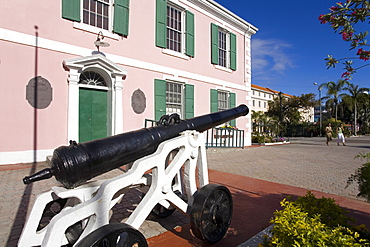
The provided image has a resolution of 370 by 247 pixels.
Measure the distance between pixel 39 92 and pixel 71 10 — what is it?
2.89 metres

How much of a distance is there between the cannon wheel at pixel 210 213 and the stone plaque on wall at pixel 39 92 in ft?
21.0

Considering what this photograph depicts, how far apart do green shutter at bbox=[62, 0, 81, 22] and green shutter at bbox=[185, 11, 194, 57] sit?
4.95m

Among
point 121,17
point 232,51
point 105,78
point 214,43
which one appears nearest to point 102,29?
point 121,17

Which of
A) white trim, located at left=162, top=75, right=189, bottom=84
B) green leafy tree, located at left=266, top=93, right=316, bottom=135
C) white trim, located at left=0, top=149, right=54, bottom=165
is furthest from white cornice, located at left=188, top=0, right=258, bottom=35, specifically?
green leafy tree, located at left=266, top=93, right=316, bottom=135

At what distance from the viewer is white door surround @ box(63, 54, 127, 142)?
7434 millimetres

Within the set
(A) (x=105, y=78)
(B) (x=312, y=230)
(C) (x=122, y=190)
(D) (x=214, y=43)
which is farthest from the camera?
(D) (x=214, y=43)

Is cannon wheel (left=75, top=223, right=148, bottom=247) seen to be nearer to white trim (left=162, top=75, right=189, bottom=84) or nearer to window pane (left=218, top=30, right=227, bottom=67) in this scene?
white trim (left=162, top=75, right=189, bottom=84)

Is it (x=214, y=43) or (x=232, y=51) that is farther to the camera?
(x=232, y=51)

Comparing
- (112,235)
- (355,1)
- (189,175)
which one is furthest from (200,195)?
(355,1)

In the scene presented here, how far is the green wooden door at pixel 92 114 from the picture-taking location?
7934 mm

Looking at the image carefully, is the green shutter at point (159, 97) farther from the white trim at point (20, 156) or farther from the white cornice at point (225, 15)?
the white cornice at point (225, 15)

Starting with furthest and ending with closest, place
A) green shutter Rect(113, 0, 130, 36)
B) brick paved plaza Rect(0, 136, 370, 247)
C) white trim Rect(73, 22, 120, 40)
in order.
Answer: green shutter Rect(113, 0, 130, 36)
white trim Rect(73, 22, 120, 40)
brick paved plaza Rect(0, 136, 370, 247)

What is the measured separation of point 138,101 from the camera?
30.0 feet

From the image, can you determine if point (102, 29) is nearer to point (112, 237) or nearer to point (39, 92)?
point (39, 92)
